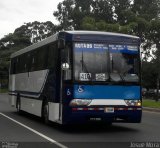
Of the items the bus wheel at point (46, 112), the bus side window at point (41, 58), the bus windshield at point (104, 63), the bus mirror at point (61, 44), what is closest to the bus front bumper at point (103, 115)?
the bus windshield at point (104, 63)

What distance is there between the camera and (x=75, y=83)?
47.4 ft

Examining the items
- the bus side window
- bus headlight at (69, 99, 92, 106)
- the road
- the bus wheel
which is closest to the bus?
bus headlight at (69, 99, 92, 106)

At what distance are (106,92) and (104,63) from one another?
892 millimetres

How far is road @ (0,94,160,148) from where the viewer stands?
12.3m

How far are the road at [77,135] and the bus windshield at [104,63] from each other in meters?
1.71

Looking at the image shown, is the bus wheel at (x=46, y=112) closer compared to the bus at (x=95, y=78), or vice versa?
the bus at (x=95, y=78)

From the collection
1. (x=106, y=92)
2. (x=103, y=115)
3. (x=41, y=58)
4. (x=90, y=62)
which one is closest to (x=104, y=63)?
(x=90, y=62)

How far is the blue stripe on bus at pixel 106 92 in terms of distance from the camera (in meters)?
14.5

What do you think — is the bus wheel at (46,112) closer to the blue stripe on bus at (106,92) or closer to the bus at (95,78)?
the bus at (95,78)

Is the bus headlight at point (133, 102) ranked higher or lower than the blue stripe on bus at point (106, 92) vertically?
lower

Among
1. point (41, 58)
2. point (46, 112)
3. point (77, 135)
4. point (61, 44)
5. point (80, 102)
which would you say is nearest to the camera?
point (77, 135)

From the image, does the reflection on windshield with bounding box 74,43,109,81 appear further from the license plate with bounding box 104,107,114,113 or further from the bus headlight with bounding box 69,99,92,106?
the license plate with bounding box 104,107,114,113

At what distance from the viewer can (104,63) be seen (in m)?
14.8

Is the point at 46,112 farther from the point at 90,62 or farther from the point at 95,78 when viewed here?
the point at 90,62
